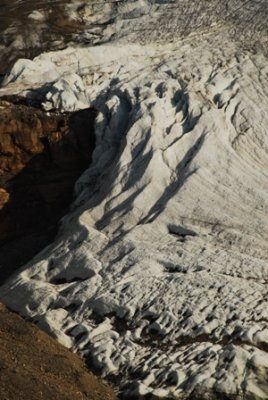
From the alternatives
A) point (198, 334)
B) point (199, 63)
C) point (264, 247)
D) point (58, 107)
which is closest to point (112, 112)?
point (58, 107)

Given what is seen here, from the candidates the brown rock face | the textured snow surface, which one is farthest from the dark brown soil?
the brown rock face

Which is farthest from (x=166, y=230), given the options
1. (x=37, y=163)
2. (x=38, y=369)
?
(x=38, y=369)

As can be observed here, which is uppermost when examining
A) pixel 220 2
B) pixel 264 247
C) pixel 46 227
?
pixel 220 2

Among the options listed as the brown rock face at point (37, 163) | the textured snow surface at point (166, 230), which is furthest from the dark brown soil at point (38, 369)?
the brown rock face at point (37, 163)

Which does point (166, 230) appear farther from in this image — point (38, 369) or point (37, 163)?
point (38, 369)

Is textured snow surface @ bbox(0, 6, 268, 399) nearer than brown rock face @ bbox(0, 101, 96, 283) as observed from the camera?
Yes

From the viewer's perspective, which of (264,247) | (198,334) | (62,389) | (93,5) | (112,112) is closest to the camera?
(62,389)

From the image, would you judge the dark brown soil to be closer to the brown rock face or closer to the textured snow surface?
the textured snow surface

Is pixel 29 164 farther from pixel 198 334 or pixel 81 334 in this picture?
pixel 198 334
